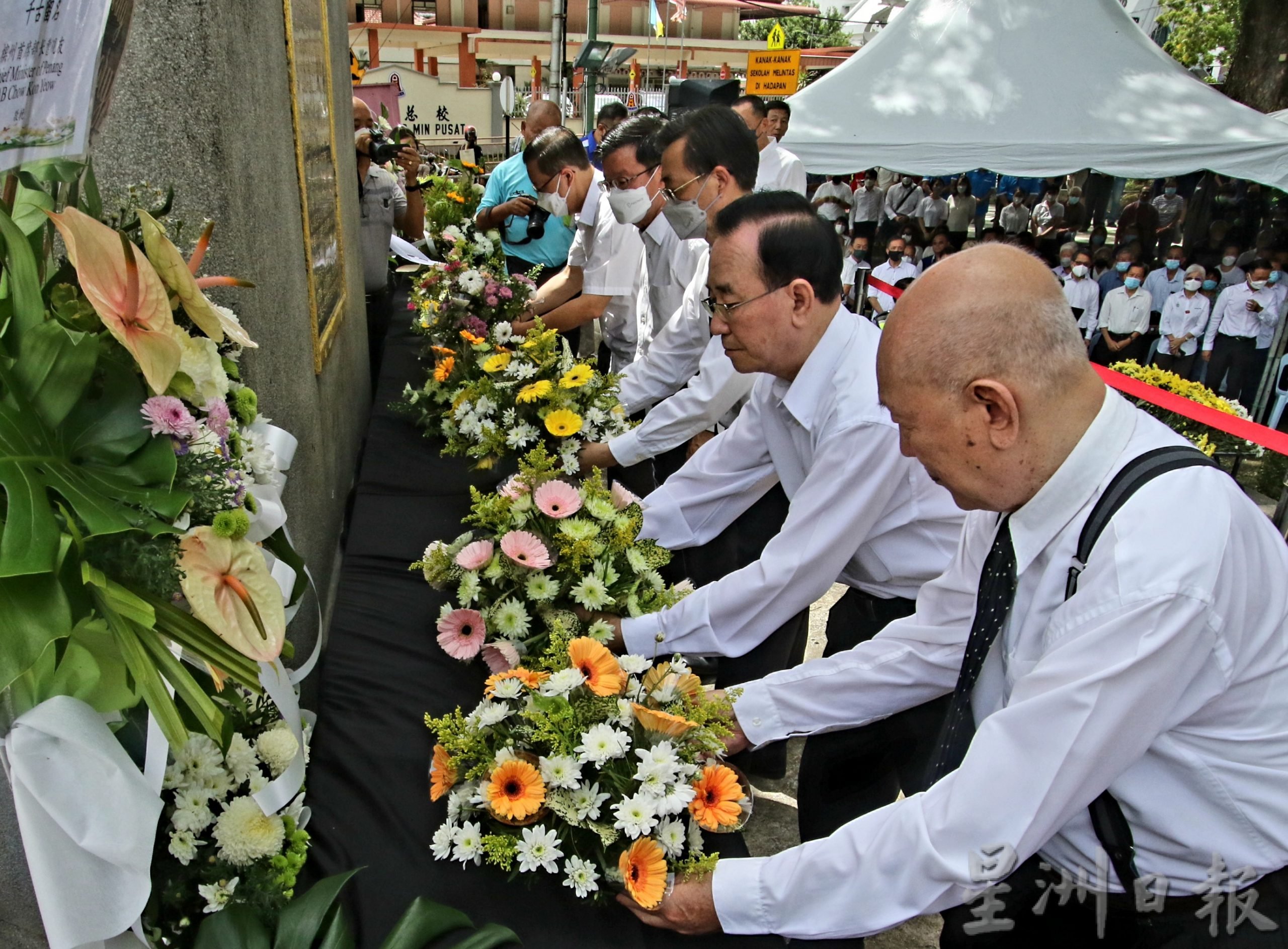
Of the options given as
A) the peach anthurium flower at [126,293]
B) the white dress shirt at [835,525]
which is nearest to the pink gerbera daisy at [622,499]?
the white dress shirt at [835,525]

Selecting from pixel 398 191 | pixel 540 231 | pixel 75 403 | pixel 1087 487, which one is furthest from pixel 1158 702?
pixel 398 191

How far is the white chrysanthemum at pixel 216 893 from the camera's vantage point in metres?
1.44

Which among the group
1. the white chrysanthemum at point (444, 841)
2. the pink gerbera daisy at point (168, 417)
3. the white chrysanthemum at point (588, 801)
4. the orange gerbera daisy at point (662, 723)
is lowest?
the white chrysanthemum at point (444, 841)

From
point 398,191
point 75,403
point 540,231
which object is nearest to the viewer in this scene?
point 75,403

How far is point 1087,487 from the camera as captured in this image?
4.69 feet

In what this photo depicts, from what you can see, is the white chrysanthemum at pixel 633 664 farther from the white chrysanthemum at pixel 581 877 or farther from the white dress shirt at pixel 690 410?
the white dress shirt at pixel 690 410

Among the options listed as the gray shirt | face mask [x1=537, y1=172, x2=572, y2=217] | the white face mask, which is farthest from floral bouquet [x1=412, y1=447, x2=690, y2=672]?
the gray shirt

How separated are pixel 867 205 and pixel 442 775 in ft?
56.2

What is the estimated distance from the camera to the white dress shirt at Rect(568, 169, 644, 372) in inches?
196

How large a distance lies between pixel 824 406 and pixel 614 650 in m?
0.84

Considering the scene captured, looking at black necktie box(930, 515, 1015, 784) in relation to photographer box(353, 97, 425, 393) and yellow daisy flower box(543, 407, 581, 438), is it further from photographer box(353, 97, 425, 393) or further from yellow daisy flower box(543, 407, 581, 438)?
photographer box(353, 97, 425, 393)

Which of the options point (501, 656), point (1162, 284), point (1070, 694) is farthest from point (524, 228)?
point (1162, 284)

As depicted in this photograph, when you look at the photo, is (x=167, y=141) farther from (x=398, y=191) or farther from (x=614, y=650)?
(x=398, y=191)

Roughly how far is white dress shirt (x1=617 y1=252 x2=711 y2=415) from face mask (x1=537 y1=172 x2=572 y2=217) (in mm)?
1376
